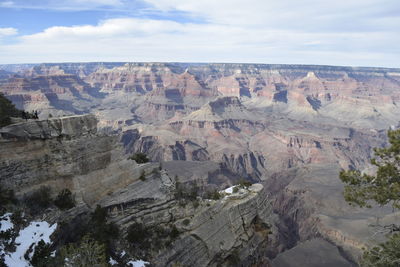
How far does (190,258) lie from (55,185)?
13.6m

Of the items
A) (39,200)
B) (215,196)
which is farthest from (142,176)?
(39,200)

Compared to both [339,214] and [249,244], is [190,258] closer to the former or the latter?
→ [249,244]

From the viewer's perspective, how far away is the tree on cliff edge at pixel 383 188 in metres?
17.3

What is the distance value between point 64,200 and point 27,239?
14.2 ft

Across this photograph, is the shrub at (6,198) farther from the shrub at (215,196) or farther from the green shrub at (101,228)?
the shrub at (215,196)

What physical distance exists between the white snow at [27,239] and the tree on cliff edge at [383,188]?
2007 centimetres

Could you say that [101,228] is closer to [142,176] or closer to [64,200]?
[64,200]

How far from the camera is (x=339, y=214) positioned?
288 feet

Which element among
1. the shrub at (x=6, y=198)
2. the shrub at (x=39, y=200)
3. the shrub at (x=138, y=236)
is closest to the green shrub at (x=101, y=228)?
the shrub at (x=138, y=236)

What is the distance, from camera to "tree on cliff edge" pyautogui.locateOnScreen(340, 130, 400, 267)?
17.3 meters

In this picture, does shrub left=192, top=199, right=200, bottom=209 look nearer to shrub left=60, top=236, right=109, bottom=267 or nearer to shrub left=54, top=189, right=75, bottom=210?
shrub left=54, top=189, right=75, bottom=210

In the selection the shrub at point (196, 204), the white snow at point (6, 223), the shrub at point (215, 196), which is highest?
the white snow at point (6, 223)

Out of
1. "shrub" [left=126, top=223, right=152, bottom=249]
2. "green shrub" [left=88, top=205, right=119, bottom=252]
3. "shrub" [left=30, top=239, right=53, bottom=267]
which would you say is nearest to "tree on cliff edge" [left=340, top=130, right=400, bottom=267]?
"shrub" [left=126, top=223, right=152, bottom=249]

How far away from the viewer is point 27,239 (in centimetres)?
2058
